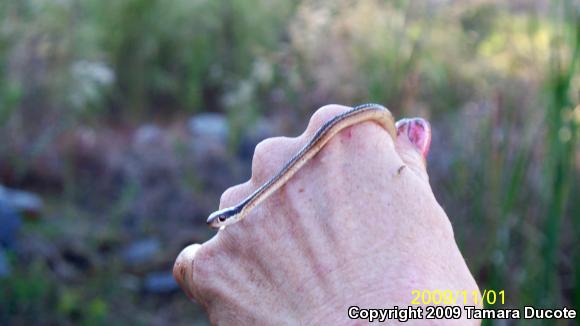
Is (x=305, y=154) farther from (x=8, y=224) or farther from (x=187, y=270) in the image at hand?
(x=8, y=224)

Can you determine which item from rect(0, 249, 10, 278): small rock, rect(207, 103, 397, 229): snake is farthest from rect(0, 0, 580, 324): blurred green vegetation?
rect(207, 103, 397, 229): snake

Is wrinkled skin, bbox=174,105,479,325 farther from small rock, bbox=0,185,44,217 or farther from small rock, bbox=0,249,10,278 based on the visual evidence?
small rock, bbox=0,185,44,217

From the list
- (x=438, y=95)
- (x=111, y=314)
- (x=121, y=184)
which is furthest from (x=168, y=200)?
(x=438, y=95)

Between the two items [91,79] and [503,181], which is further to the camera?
[91,79]

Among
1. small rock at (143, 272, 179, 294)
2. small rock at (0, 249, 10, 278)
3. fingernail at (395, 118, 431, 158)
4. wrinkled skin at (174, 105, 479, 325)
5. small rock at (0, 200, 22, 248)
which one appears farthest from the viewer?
small rock at (143, 272, 179, 294)

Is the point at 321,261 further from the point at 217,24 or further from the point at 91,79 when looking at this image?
the point at 217,24

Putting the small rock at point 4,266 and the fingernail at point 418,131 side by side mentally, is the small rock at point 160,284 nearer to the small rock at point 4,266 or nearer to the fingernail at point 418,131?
the small rock at point 4,266

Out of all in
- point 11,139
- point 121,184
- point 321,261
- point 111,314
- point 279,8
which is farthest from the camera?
point 279,8
